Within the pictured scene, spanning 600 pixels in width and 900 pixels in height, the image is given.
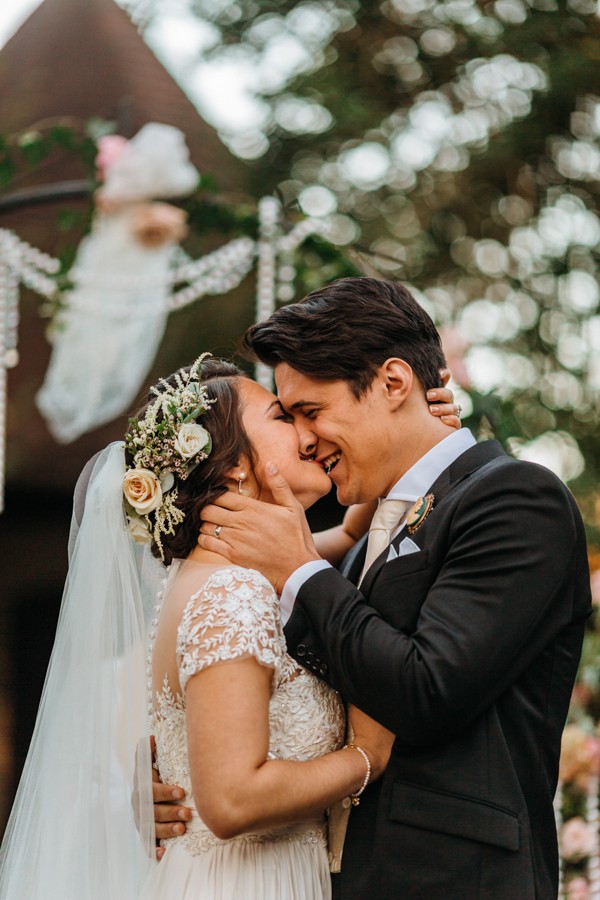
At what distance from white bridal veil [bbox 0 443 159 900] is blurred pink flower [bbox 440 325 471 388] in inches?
66.4

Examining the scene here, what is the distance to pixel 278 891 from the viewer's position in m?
2.56

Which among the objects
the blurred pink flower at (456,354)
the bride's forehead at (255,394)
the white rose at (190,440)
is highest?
the white rose at (190,440)

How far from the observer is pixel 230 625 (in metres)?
2.34

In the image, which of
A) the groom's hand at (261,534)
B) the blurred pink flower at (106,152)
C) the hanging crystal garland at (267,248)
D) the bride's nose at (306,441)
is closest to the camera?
the groom's hand at (261,534)

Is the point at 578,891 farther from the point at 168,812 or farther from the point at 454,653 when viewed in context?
the point at 454,653

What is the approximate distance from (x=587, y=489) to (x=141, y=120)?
4183 mm

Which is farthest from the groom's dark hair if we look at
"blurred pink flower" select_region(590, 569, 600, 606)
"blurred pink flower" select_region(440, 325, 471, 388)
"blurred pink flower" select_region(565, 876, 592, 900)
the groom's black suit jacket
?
"blurred pink flower" select_region(565, 876, 592, 900)

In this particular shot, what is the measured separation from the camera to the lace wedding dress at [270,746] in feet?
8.09

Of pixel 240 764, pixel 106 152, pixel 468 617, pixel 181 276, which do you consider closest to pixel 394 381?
pixel 468 617

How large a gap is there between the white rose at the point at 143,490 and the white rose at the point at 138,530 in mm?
65

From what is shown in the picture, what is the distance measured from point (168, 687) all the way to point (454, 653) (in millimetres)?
730

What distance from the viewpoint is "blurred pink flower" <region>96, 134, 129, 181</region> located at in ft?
15.4

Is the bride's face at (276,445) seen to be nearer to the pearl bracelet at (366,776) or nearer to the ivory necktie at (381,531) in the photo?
the ivory necktie at (381,531)

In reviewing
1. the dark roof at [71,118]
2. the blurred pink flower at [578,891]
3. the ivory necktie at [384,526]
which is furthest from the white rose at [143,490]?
the blurred pink flower at [578,891]
